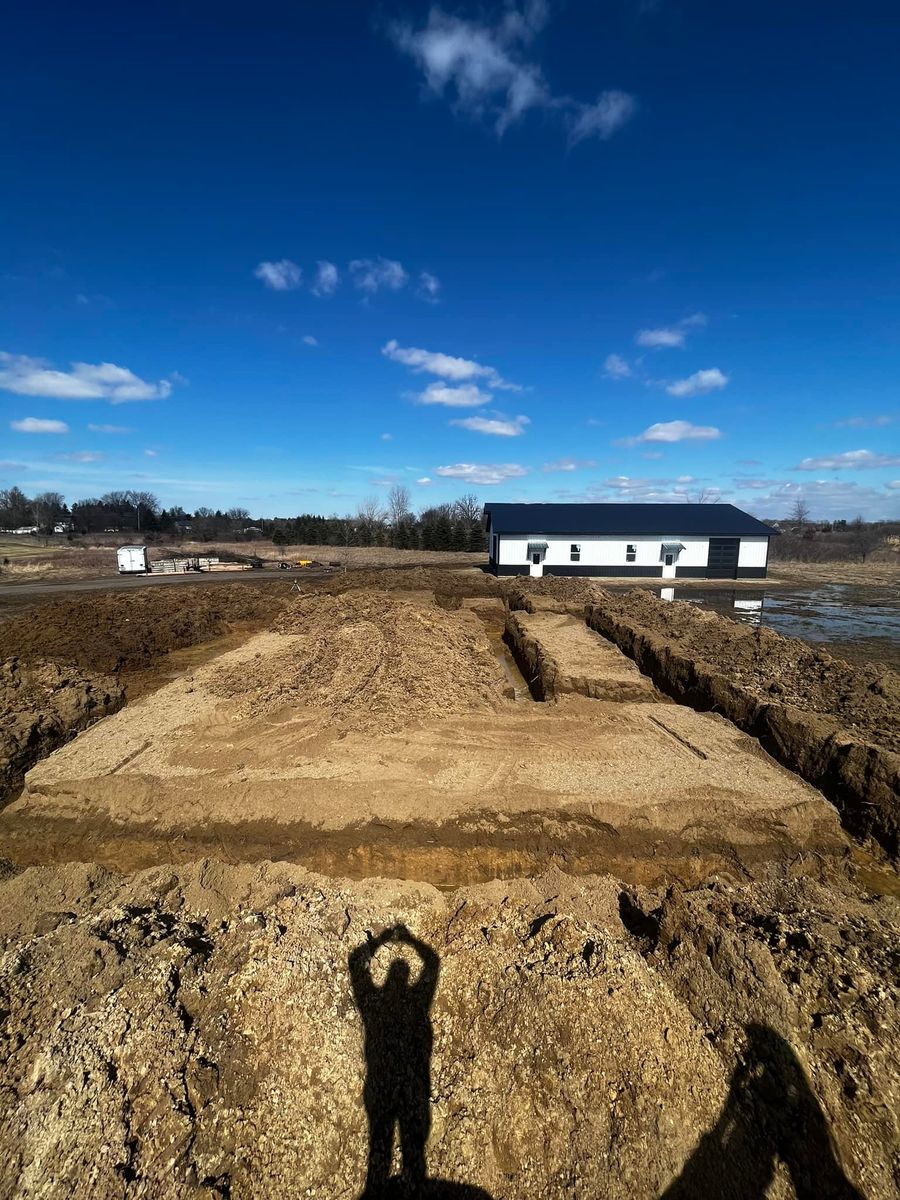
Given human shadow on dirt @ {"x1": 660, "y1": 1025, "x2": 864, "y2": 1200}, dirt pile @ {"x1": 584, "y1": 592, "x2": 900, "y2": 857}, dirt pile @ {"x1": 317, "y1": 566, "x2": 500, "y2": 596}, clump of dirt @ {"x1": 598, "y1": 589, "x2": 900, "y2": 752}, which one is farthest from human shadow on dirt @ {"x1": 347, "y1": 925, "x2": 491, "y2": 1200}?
dirt pile @ {"x1": 317, "y1": 566, "x2": 500, "y2": 596}

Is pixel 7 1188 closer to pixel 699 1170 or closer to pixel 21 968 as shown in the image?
pixel 21 968

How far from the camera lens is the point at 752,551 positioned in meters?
33.3

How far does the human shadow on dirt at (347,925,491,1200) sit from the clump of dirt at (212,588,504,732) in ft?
13.7

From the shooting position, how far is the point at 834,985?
4.05 metres

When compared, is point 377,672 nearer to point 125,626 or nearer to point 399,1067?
point 399,1067

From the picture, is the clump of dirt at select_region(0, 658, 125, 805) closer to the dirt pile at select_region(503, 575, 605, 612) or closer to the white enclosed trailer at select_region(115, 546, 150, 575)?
the dirt pile at select_region(503, 575, 605, 612)

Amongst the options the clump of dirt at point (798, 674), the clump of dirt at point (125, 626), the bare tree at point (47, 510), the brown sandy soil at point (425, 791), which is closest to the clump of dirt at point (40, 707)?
the brown sandy soil at point (425, 791)

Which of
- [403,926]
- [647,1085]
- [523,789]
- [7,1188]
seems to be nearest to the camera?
[7,1188]

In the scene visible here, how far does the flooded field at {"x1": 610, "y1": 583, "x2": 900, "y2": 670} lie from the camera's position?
637 inches

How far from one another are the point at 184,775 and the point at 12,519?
10157 cm

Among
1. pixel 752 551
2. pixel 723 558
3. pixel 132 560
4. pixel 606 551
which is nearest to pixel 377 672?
pixel 606 551

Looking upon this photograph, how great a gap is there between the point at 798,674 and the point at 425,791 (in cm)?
911

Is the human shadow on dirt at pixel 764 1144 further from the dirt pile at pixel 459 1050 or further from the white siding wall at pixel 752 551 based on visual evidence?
the white siding wall at pixel 752 551

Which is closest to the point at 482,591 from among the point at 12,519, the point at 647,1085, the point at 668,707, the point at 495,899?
the point at 668,707
